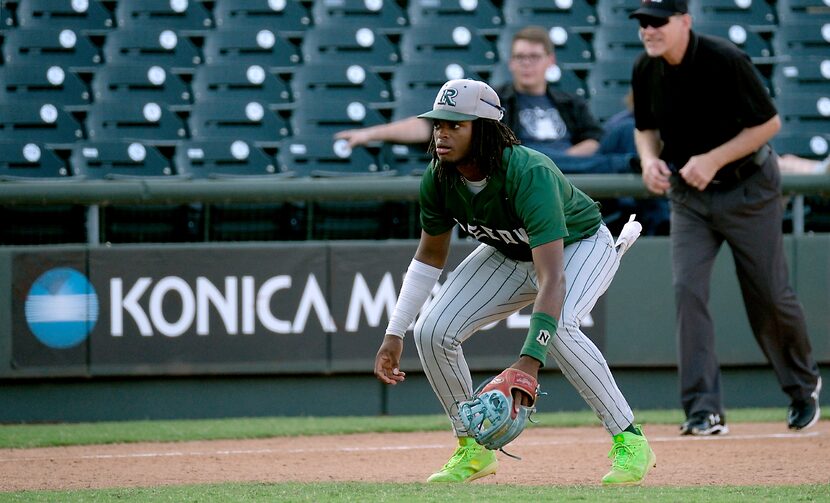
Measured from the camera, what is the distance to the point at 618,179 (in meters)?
6.73

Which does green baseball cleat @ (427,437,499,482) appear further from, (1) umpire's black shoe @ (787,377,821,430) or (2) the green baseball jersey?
(1) umpire's black shoe @ (787,377,821,430)

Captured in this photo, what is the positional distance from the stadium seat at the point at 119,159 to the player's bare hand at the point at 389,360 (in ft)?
13.5

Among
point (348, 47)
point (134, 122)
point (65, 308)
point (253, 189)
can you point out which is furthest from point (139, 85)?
point (65, 308)

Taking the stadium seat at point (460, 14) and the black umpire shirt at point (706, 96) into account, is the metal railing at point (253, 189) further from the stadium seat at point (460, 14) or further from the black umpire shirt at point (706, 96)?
the stadium seat at point (460, 14)

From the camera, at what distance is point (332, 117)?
27.8 ft

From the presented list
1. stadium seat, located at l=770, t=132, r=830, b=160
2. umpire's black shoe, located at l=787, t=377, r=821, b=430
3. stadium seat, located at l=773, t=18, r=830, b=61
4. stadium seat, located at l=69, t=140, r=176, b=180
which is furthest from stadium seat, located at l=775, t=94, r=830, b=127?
stadium seat, located at l=69, t=140, r=176, b=180

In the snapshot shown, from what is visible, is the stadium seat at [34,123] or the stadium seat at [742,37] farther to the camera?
the stadium seat at [742,37]

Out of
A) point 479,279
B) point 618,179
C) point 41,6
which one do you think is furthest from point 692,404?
point 41,6

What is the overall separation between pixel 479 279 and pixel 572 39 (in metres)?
5.76

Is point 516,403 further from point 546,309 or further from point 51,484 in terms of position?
point 51,484

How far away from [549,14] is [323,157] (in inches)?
109

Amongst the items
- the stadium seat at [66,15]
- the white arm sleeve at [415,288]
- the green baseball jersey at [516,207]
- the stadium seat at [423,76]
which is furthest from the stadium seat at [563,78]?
the white arm sleeve at [415,288]

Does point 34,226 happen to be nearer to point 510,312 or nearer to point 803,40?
point 510,312

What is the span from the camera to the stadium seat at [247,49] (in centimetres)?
912
